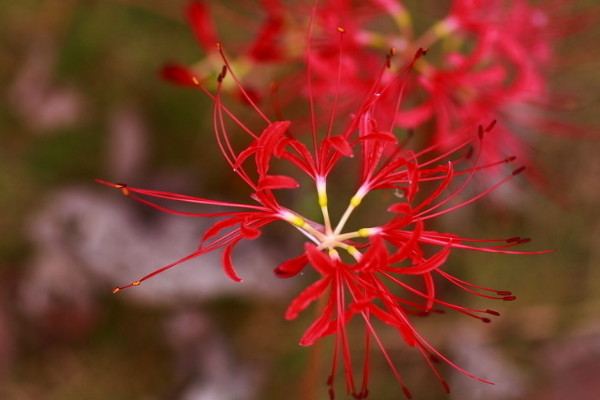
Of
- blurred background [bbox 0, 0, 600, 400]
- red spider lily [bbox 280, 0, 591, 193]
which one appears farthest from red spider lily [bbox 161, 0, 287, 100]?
blurred background [bbox 0, 0, 600, 400]

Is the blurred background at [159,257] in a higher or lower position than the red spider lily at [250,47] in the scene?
lower

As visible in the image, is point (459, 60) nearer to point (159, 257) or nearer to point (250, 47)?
point (250, 47)

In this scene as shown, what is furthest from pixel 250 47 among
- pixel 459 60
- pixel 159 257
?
pixel 159 257

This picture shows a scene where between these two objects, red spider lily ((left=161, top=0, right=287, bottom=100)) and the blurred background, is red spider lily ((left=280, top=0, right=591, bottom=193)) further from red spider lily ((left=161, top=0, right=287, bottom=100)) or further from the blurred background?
the blurred background

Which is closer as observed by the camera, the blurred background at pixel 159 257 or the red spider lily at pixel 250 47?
the red spider lily at pixel 250 47

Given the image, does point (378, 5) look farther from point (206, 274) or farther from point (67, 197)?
point (67, 197)

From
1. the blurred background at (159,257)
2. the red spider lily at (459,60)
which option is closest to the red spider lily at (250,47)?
the red spider lily at (459,60)

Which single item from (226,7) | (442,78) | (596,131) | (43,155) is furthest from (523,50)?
(43,155)

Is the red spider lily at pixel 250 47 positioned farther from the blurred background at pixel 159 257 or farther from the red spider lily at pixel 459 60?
the blurred background at pixel 159 257
